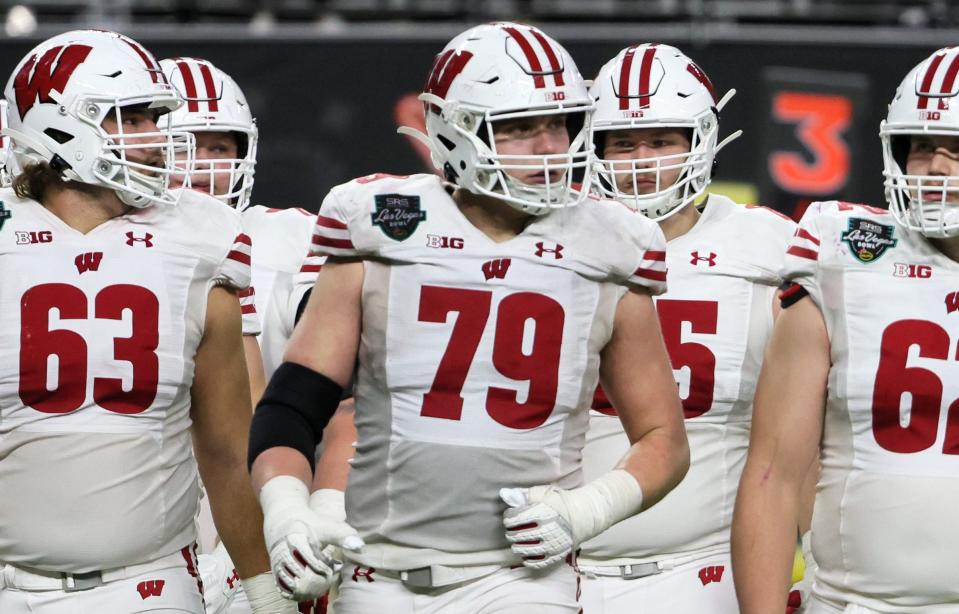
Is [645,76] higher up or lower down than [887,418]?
higher up

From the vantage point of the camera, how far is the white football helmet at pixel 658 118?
4.30 meters

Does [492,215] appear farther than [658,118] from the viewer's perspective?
No

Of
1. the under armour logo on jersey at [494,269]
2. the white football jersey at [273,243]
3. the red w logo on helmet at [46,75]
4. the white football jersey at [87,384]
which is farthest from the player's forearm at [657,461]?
the white football jersey at [273,243]

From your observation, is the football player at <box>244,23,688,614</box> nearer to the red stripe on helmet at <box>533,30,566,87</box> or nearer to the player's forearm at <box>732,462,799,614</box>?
the red stripe on helmet at <box>533,30,566,87</box>

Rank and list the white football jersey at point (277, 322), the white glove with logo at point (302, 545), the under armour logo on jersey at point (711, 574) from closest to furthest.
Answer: the white glove with logo at point (302, 545), the under armour logo on jersey at point (711, 574), the white football jersey at point (277, 322)

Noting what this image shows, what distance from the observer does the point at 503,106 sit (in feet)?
10.8

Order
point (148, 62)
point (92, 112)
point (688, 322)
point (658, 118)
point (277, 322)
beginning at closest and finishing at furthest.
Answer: point (92, 112) < point (148, 62) < point (688, 322) < point (658, 118) < point (277, 322)

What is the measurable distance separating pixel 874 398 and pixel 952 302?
10.0 inches

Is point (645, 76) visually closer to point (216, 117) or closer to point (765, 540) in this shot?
point (216, 117)

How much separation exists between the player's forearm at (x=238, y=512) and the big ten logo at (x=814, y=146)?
397 cm

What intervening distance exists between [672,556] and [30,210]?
1.78 meters

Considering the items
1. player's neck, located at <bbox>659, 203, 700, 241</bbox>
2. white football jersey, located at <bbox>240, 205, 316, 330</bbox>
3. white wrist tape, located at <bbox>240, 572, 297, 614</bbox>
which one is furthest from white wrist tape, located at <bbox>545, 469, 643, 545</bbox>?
white football jersey, located at <bbox>240, 205, 316, 330</bbox>

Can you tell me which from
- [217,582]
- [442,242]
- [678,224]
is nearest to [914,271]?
[442,242]

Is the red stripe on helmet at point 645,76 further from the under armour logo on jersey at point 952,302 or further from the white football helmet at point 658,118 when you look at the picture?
the under armour logo on jersey at point 952,302
